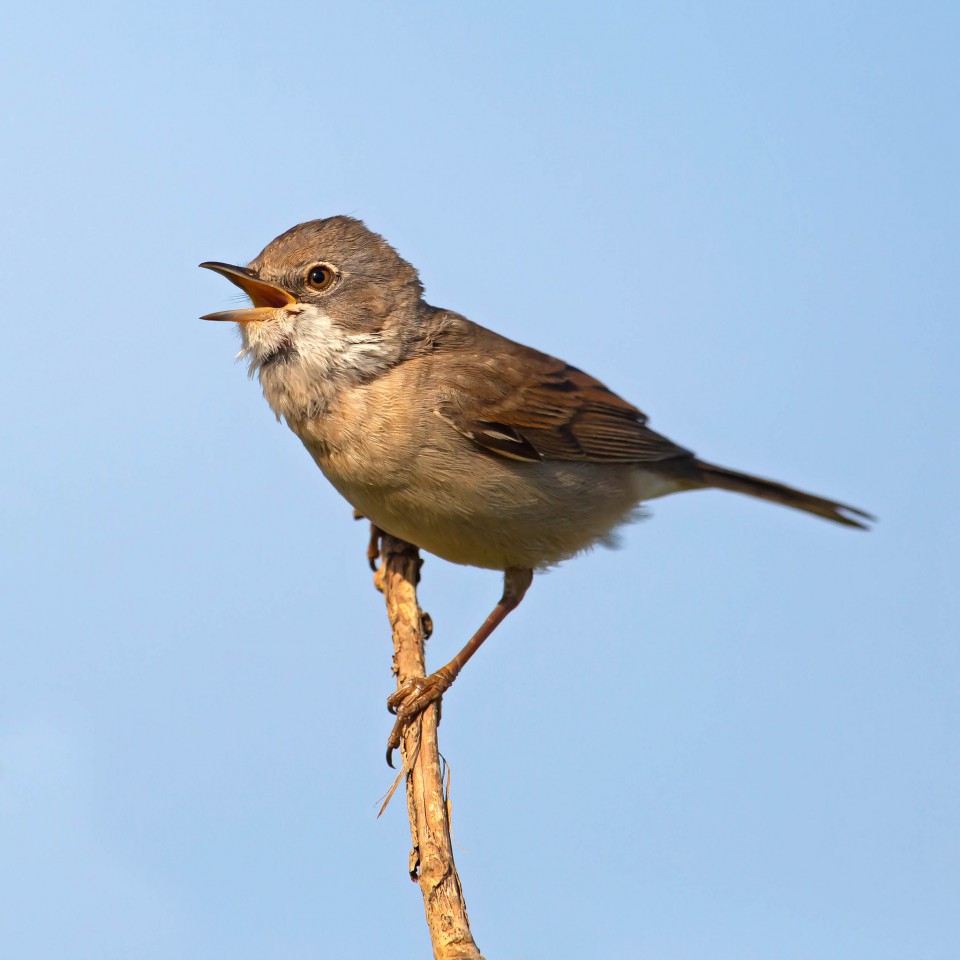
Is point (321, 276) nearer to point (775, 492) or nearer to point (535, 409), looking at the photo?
point (535, 409)

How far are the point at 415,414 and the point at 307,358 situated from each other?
64 cm

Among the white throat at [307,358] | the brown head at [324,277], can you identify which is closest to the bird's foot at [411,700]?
the white throat at [307,358]

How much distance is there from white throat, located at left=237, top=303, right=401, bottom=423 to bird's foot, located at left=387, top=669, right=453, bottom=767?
5.12ft

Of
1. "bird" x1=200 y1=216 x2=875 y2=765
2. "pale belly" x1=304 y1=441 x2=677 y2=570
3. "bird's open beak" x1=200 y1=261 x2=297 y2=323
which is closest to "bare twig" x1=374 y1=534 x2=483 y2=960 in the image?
"bird" x1=200 y1=216 x2=875 y2=765

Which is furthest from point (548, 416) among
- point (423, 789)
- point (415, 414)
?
point (423, 789)

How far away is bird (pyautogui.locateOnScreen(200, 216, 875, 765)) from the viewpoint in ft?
18.1

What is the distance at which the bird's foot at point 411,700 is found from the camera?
5.58 metres

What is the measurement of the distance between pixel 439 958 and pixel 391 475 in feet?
7.81

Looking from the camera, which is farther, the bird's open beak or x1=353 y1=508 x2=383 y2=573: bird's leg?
x1=353 y1=508 x2=383 y2=573: bird's leg

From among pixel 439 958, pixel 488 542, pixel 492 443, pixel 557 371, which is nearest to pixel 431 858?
pixel 439 958

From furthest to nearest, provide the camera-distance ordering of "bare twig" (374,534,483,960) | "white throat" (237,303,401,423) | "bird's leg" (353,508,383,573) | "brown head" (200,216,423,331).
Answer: "bird's leg" (353,508,383,573) < "brown head" (200,216,423,331) < "white throat" (237,303,401,423) < "bare twig" (374,534,483,960)

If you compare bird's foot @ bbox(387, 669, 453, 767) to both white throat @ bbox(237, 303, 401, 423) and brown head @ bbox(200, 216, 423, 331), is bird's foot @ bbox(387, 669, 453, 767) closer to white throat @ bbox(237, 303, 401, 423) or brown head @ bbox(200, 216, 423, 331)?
white throat @ bbox(237, 303, 401, 423)

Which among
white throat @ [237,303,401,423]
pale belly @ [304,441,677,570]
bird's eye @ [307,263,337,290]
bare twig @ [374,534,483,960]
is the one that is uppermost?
bird's eye @ [307,263,337,290]

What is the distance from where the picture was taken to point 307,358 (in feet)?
18.0
